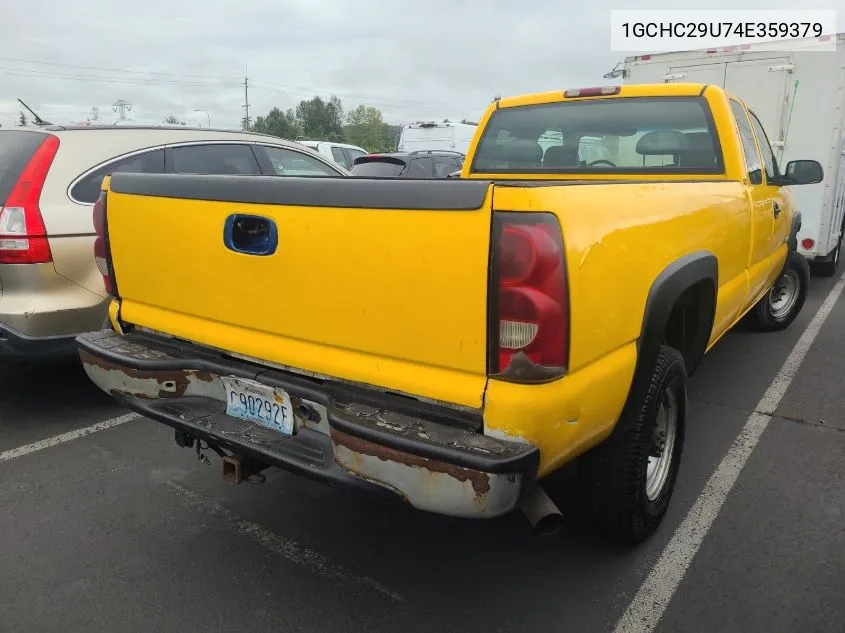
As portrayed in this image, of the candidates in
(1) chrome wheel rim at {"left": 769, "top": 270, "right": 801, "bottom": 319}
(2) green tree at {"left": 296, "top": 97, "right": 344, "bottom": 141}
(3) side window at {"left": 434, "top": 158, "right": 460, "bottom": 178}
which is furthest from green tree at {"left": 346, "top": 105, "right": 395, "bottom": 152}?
(1) chrome wheel rim at {"left": 769, "top": 270, "right": 801, "bottom": 319}

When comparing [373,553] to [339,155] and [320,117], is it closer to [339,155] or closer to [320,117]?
[339,155]

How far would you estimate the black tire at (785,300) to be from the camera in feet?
19.8

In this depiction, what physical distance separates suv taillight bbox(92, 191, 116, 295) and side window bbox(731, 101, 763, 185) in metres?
3.37

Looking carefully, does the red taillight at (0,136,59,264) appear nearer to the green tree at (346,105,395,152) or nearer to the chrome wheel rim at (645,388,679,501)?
the chrome wheel rim at (645,388,679,501)

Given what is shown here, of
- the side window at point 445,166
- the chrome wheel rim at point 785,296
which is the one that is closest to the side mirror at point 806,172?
the chrome wheel rim at point 785,296

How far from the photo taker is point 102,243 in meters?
2.93

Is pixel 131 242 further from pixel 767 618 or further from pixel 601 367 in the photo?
pixel 767 618

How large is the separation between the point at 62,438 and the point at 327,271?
255cm

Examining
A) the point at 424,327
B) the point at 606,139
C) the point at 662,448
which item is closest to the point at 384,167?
the point at 606,139

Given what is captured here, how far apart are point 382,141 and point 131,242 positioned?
82909 millimetres

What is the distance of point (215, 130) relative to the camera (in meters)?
4.99

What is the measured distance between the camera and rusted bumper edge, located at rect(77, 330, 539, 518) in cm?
188

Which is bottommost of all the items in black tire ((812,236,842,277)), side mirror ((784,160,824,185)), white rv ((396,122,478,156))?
black tire ((812,236,842,277))

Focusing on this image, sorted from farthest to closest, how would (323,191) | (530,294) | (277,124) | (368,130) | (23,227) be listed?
(368,130) < (277,124) < (23,227) < (323,191) < (530,294)
